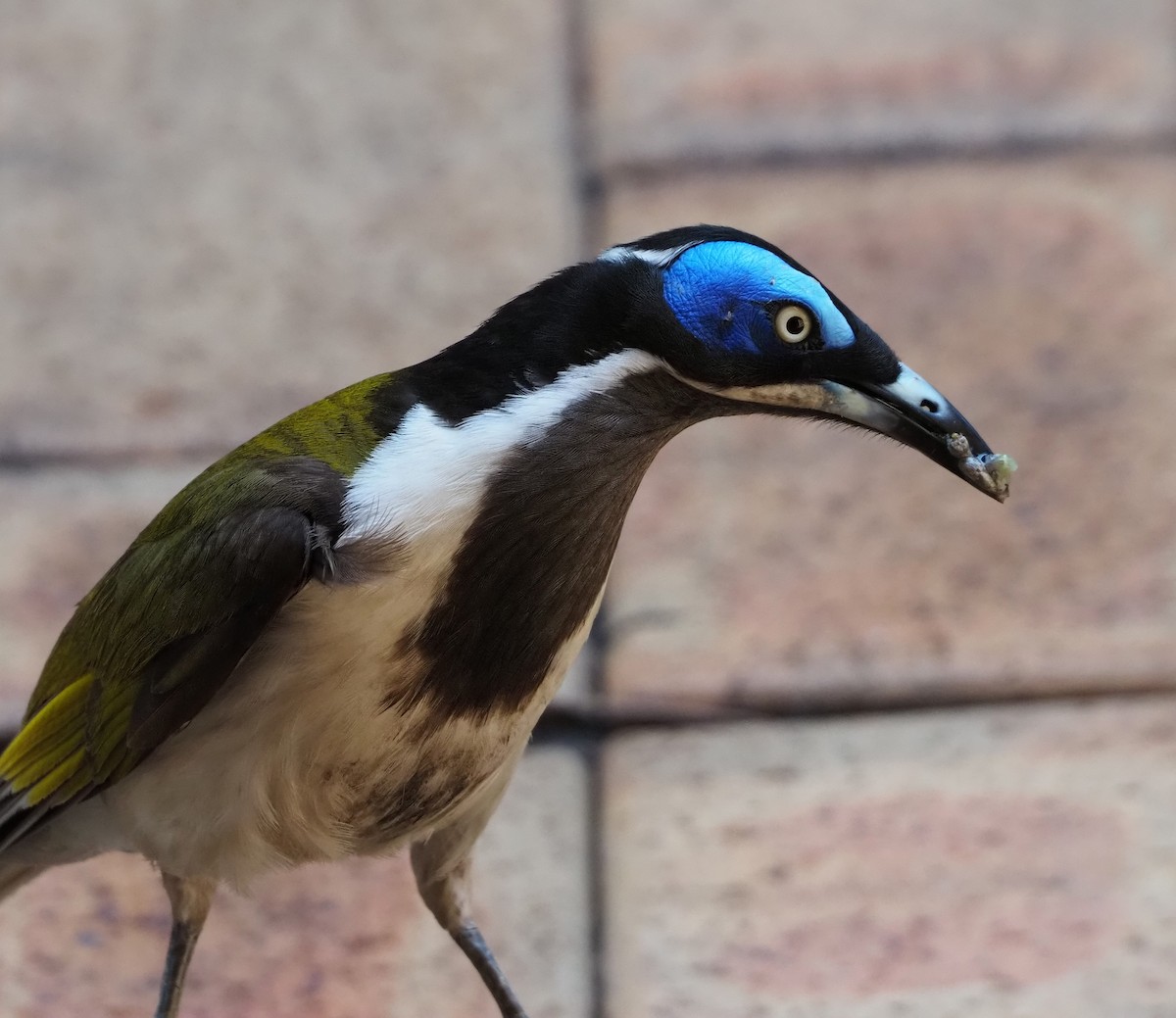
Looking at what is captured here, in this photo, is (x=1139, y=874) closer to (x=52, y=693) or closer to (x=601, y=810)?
(x=601, y=810)

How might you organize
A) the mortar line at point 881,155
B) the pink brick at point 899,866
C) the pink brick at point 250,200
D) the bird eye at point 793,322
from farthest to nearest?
the mortar line at point 881,155
the pink brick at point 250,200
the pink brick at point 899,866
the bird eye at point 793,322

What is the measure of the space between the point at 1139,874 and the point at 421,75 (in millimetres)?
2471

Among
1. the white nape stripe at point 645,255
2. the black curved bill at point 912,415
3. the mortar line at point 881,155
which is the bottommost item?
the mortar line at point 881,155

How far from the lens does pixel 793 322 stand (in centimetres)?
157

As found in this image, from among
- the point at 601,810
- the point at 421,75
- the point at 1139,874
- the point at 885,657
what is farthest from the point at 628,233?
the point at 1139,874

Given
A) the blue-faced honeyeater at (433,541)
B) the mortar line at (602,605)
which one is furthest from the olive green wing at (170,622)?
the mortar line at (602,605)

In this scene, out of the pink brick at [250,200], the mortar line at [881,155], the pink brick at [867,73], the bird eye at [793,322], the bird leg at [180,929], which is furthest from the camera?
the pink brick at [867,73]

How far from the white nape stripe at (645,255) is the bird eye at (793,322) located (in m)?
0.11

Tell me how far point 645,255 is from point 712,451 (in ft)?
5.05

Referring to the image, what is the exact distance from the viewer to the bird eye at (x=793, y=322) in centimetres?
157

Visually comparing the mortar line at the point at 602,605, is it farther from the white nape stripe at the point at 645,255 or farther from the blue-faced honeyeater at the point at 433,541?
the white nape stripe at the point at 645,255

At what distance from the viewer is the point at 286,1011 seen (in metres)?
2.20

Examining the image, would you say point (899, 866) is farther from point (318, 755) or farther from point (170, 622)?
point (170, 622)

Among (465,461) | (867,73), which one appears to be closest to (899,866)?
(465,461)
